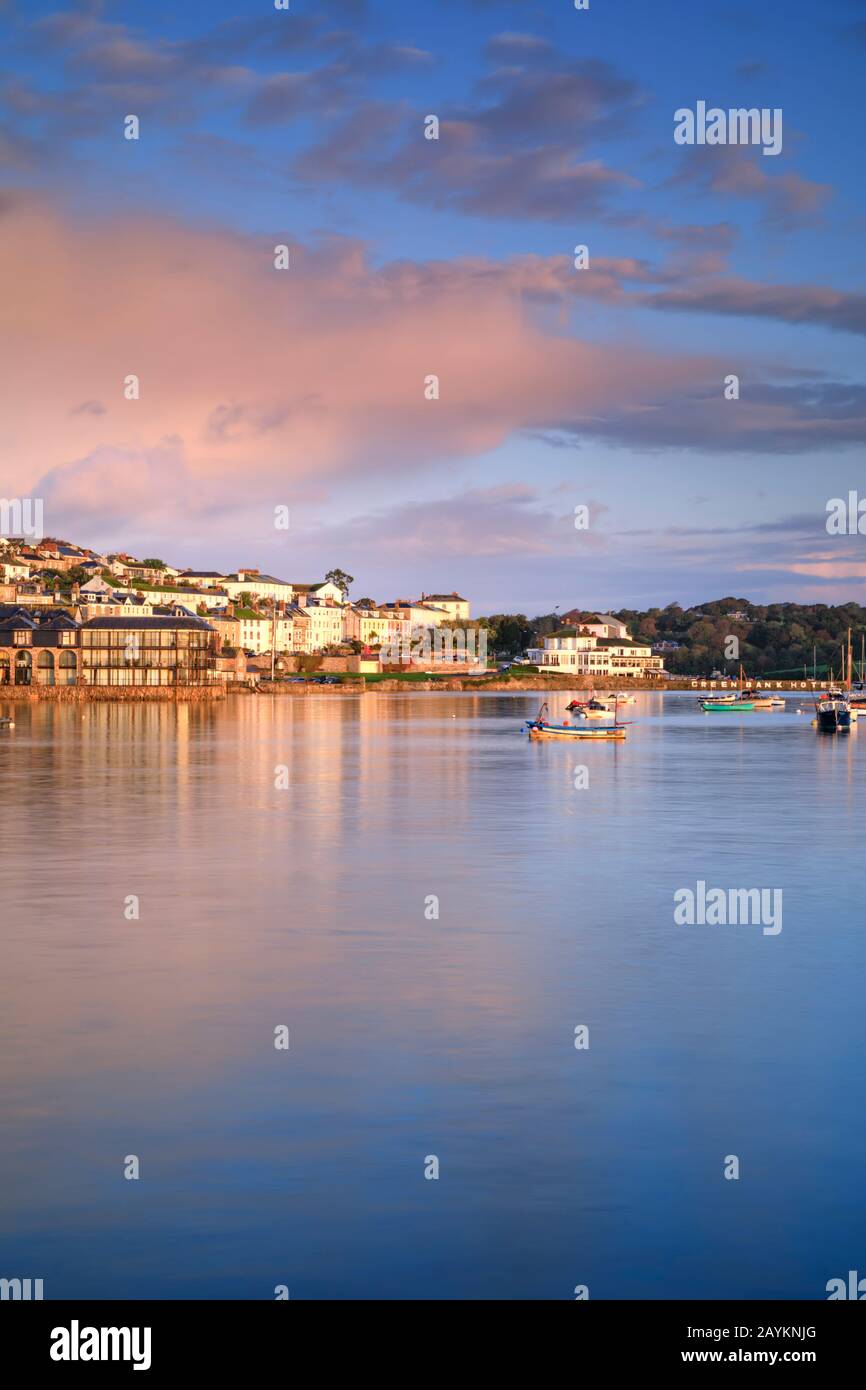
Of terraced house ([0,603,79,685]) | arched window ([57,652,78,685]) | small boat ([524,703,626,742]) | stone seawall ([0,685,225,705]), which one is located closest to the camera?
small boat ([524,703,626,742])

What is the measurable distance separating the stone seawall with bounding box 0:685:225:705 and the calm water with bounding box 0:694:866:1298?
98959mm

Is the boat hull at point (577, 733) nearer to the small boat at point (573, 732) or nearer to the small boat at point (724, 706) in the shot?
the small boat at point (573, 732)

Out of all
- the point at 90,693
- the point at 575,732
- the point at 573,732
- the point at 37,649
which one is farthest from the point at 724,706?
the point at 575,732

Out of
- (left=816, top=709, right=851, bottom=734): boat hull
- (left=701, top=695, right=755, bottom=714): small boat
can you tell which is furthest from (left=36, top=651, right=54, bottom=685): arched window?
(left=816, top=709, right=851, bottom=734): boat hull

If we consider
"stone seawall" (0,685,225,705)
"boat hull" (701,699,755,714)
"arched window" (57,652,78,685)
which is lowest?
"boat hull" (701,699,755,714)

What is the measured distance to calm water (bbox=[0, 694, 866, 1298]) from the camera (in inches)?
393

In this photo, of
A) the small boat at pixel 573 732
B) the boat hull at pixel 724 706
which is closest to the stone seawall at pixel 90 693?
the boat hull at pixel 724 706

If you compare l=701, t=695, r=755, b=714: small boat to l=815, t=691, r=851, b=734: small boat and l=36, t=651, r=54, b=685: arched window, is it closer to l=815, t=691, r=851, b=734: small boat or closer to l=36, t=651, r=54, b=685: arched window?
l=815, t=691, r=851, b=734: small boat

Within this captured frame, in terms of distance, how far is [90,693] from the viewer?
133750 mm

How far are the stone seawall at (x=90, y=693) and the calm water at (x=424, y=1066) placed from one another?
98959mm

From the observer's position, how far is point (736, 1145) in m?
12.2

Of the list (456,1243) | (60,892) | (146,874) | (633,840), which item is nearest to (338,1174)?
(456,1243)

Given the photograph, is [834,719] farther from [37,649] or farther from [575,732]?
[37,649]
